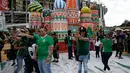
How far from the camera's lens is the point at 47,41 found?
7.82m

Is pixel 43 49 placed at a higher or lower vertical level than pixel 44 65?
higher

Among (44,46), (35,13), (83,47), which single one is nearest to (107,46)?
(83,47)

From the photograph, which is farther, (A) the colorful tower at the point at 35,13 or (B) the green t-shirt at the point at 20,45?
(A) the colorful tower at the point at 35,13

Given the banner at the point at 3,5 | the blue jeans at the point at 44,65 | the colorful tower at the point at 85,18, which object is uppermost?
the banner at the point at 3,5

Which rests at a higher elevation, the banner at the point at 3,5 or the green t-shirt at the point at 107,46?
the banner at the point at 3,5

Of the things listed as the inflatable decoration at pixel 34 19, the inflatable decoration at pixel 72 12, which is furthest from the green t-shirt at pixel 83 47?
the inflatable decoration at pixel 72 12

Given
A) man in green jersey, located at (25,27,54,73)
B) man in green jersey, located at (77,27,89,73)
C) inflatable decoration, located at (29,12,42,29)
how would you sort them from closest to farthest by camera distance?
man in green jersey, located at (25,27,54,73)
man in green jersey, located at (77,27,89,73)
inflatable decoration, located at (29,12,42,29)

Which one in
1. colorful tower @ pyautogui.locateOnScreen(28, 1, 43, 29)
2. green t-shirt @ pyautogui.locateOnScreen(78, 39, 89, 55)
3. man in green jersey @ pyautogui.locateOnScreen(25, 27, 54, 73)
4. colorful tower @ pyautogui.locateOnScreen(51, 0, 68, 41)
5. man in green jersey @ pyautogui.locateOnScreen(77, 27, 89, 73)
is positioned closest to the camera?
man in green jersey @ pyautogui.locateOnScreen(25, 27, 54, 73)

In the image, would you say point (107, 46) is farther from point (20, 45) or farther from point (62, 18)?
point (62, 18)

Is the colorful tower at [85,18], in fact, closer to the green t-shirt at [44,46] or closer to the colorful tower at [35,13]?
the colorful tower at [35,13]

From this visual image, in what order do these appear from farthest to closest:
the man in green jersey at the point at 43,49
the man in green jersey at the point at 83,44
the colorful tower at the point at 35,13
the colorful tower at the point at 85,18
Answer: the colorful tower at the point at 85,18
the colorful tower at the point at 35,13
the man in green jersey at the point at 83,44
the man in green jersey at the point at 43,49

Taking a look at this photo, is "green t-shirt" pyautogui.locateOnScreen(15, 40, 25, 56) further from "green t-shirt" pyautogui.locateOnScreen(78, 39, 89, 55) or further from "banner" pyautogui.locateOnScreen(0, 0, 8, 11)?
"banner" pyautogui.locateOnScreen(0, 0, 8, 11)

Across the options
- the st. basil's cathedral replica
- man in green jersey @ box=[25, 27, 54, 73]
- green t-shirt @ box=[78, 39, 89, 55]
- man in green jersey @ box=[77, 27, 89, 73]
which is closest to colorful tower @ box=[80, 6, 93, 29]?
the st. basil's cathedral replica

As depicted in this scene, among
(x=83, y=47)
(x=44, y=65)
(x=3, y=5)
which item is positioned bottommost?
(x=44, y=65)
